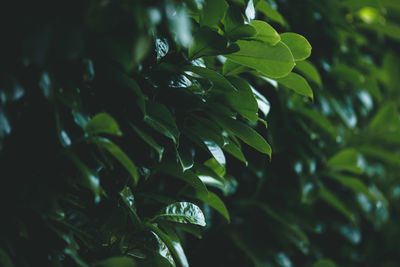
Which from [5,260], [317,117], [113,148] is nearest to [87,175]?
[113,148]

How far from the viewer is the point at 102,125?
0.56m

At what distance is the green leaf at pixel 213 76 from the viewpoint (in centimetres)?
69

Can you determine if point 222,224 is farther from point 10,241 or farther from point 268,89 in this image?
point 10,241

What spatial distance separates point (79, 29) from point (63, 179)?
0.23 meters

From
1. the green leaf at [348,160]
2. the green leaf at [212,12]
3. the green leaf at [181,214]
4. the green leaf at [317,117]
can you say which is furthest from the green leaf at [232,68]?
the green leaf at [348,160]

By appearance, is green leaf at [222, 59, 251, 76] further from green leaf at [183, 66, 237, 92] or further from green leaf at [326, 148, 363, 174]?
green leaf at [326, 148, 363, 174]

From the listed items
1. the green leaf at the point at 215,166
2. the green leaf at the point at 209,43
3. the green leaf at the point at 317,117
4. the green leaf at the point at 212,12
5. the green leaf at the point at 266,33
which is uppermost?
the green leaf at the point at 212,12

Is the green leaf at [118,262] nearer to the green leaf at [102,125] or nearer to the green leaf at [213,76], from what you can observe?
the green leaf at [102,125]

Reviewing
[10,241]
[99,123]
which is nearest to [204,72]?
[99,123]

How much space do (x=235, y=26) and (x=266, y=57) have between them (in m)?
0.08

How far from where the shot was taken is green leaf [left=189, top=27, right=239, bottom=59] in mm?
643

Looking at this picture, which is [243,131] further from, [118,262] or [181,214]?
[118,262]

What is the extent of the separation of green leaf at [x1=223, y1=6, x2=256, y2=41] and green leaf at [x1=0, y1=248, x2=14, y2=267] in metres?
0.48

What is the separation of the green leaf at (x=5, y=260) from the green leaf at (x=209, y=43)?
1.39 feet
